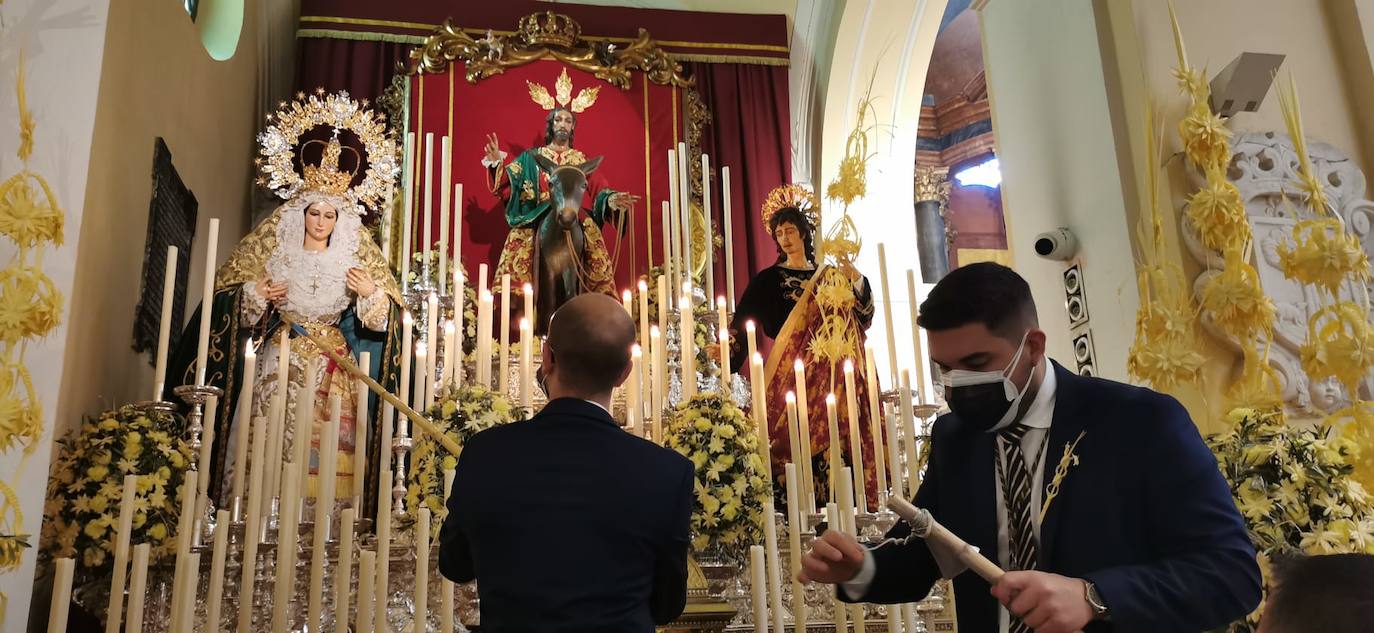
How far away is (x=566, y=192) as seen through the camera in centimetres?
645

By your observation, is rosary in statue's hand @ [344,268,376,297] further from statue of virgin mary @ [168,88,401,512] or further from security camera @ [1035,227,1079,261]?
security camera @ [1035,227,1079,261]

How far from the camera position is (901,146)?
25.1ft

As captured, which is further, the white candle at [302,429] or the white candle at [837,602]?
the white candle at [302,429]

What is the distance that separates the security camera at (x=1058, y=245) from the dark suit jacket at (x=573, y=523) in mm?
2485

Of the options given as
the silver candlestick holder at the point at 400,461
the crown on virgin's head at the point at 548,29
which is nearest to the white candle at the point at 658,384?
the silver candlestick holder at the point at 400,461

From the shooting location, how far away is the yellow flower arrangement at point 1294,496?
241 centimetres

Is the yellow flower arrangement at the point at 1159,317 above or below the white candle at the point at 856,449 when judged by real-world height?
above

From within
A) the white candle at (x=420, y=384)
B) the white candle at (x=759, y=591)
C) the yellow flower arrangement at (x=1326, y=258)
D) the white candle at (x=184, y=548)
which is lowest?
the white candle at (x=759, y=591)

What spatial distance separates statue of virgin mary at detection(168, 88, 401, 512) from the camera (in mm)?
4770

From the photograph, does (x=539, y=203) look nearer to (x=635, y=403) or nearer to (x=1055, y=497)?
(x=635, y=403)

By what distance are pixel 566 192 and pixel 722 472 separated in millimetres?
3635

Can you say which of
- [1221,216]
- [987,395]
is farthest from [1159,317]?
[987,395]

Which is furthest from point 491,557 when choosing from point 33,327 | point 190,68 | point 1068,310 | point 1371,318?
point 190,68

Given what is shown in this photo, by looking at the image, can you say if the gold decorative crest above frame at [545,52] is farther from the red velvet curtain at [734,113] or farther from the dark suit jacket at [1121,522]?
the dark suit jacket at [1121,522]
